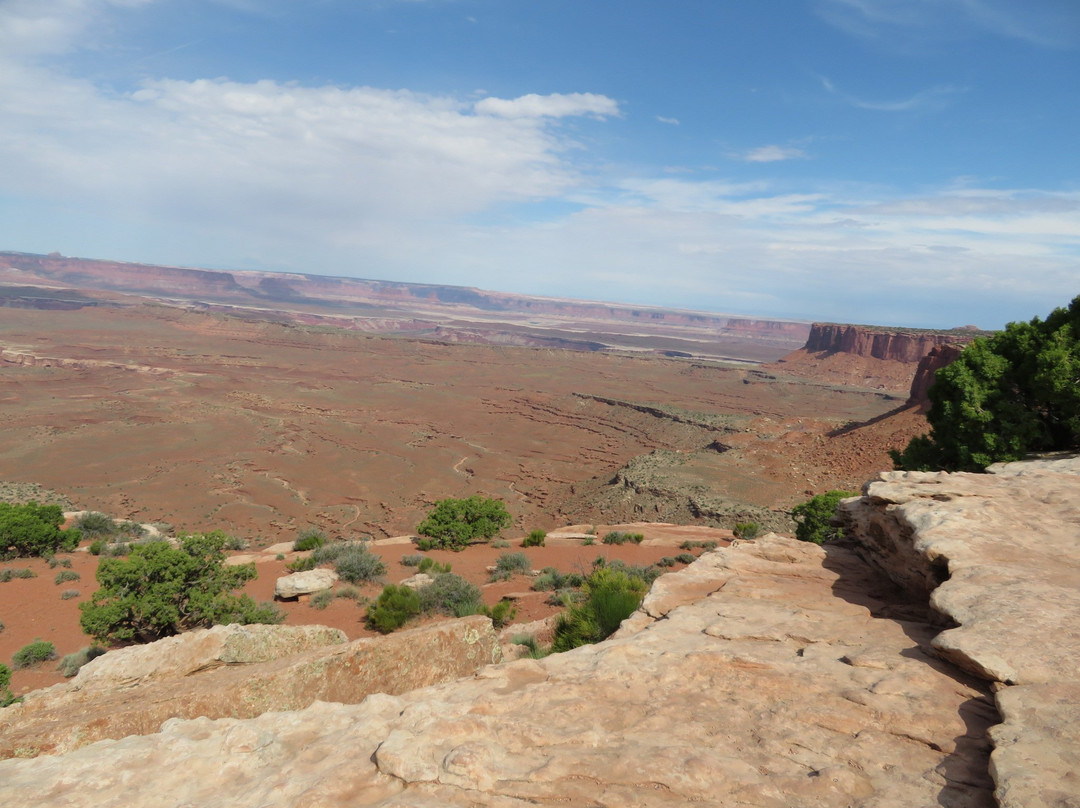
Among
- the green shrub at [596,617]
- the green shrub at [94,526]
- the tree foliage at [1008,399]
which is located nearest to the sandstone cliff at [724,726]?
the green shrub at [596,617]

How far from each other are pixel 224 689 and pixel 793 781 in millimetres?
4791

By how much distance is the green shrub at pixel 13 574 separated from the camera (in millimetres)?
13398

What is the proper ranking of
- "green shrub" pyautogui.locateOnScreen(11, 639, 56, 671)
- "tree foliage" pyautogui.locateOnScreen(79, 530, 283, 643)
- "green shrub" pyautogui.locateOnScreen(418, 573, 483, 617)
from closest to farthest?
1. "green shrub" pyautogui.locateOnScreen(11, 639, 56, 671)
2. "tree foliage" pyautogui.locateOnScreen(79, 530, 283, 643)
3. "green shrub" pyautogui.locateOnScreen(418, 573, 483, 617)

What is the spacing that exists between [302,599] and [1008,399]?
16.4 m

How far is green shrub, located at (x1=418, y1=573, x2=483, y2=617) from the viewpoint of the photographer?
1155 centimetres

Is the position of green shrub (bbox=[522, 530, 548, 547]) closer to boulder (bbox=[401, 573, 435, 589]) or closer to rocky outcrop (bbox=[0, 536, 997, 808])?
boulder (bbox=[401, 573, 435, 589])

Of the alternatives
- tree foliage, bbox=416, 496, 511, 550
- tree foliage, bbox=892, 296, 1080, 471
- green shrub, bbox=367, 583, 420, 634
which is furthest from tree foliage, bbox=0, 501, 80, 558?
tree foliage, bbox=892, 296, 1080, 471

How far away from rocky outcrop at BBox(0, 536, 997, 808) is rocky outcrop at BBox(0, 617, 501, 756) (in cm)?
85

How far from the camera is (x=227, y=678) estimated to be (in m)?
5.66

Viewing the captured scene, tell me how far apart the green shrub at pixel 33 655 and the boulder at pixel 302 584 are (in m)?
3.83

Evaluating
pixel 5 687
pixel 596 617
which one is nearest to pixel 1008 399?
pixel 596 617

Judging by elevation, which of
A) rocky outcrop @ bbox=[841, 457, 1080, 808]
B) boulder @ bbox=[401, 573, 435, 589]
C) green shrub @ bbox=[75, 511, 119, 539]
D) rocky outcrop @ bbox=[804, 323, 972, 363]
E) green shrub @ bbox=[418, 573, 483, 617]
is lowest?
green shrub @ bbox=[75, 511, 119, 539]

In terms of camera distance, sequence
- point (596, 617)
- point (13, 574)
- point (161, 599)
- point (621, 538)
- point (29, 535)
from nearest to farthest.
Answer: point (596, 617) → point (161, 599) → point (13, 574) → point (29, 535) → point (621, 538)

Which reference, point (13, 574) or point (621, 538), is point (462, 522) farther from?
point (13, 574)
